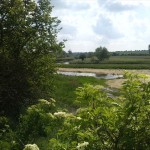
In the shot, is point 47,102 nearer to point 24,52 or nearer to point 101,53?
point 24,52

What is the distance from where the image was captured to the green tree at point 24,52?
20859 mm

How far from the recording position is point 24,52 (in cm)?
2239

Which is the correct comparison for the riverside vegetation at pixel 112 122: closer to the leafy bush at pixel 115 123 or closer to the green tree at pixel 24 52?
the leafy bush at pixel 115 123

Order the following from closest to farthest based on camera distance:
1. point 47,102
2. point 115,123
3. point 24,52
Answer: point 115,123 < point 47,102 < point 24,52

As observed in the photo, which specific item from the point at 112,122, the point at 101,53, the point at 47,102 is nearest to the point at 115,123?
the point at 112,122

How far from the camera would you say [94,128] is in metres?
6.23

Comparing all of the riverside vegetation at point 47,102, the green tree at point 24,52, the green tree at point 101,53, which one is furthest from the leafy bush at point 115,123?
the green tree at point 101,53

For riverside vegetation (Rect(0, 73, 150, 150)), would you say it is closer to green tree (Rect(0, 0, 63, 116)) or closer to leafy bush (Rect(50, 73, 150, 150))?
leafy bush (Rect(50, 73, 150, 150))

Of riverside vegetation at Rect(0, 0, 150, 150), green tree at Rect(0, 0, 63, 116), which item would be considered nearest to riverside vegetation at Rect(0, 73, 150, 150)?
riverside vegetation at Rect(0, 0, 150, 150)

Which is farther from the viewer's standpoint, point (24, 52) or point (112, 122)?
point (24, 52)

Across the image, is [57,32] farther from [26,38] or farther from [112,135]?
[112,135]

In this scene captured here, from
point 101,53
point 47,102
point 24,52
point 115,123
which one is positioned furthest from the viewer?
point 101,53

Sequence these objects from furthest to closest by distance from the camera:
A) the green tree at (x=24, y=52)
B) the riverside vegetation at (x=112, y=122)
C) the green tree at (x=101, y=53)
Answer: the green tree at (x=101, y=53)
the green tree at (x=24, y=52)
the riverside vegetation at (x=112, y=122)

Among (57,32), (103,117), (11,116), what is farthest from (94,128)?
(57,32)
